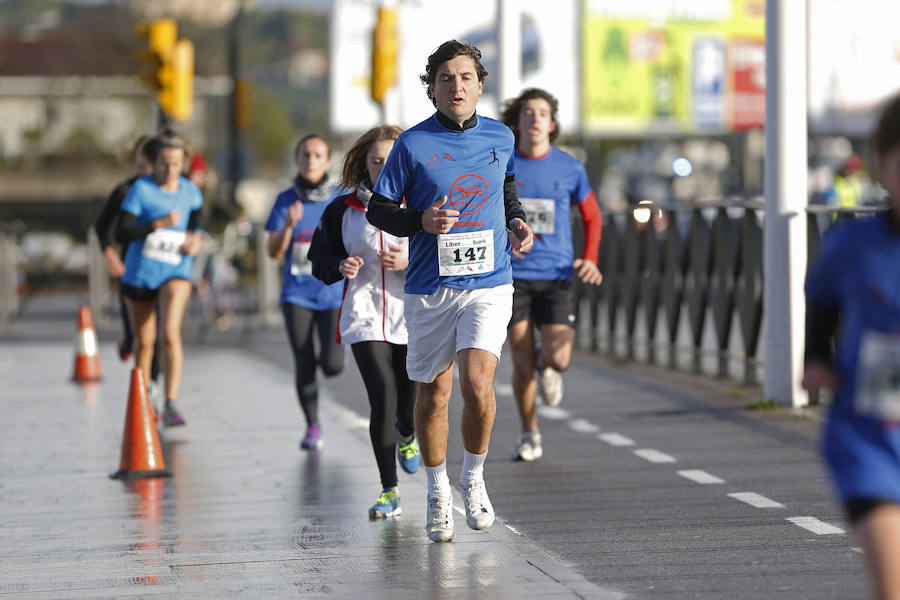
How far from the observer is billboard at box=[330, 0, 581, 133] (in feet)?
134

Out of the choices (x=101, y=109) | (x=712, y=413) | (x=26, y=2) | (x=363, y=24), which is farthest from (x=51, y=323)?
(x=26, y=2)

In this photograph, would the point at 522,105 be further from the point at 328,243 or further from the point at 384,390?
the point at 384,390

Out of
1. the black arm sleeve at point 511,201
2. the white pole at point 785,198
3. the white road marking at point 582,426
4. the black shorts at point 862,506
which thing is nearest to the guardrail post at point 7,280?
the white road marking at point 582,426

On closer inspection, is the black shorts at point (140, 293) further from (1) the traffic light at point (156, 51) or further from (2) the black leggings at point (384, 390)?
(1) the traffic light at point (156, 51)

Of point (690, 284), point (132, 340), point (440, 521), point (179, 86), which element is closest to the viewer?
point (440, 521)

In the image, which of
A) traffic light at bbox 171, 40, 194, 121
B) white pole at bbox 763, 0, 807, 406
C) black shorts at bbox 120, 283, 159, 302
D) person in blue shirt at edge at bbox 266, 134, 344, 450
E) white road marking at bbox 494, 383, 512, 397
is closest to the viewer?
person in blue shirt at edge at bbox 266, 134, 344, 450

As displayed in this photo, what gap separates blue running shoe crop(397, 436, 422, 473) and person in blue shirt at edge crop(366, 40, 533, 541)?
123 centimetres

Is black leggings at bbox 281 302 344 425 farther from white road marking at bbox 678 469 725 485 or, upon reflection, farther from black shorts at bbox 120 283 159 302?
white road marking at bbox 678 469 725 485

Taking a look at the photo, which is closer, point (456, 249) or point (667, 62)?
point (456, 249)

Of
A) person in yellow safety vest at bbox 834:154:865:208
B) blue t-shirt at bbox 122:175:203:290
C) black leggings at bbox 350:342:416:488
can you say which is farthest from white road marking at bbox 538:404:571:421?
person in yellow safety vest at bbox 834:154:865:208

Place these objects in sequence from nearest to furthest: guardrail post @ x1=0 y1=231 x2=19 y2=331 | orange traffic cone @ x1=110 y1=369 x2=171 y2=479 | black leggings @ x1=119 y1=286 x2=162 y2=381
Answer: orange traffic cone @ x1=110 y1=369 x2=171 y2=479, black leggings @ x1=119 y1=286 x2=162 y2=381, guardrail post @ x1=0 y1=231 x2=19 y2=331

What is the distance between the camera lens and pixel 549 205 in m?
9.94

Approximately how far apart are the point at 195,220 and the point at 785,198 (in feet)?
12.5

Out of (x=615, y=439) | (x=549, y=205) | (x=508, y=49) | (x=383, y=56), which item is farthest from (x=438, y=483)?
(x=383, y=56)
